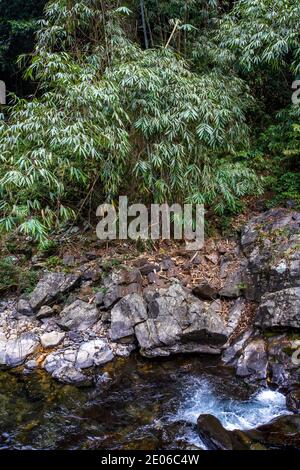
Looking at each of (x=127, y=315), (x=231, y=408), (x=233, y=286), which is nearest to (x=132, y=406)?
(x=231, y=408)

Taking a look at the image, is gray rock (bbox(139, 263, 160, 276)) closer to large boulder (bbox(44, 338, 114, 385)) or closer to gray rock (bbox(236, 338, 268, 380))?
large boulder (bbox(44, 338, 114, 385))

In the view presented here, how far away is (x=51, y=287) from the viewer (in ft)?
12.9

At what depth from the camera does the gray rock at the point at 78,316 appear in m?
3.64

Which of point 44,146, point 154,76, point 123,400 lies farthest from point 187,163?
point 123,400

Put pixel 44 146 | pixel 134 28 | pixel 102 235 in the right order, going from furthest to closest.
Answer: pixel 134 28 < pixel 102 235 < pixel 44 146

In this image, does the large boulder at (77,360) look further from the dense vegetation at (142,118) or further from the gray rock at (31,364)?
the dense vegetation at (142,118)

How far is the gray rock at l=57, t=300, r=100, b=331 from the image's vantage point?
3637mm

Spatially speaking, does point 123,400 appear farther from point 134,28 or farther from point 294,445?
point 134,28

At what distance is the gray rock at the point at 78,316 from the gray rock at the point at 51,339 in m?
0.10

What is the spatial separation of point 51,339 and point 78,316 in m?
0.36

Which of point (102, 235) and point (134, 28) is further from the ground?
point (134, 28)

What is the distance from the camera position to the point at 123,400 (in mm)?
2891

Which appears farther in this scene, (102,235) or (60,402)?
(102,235)
